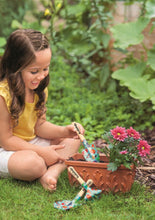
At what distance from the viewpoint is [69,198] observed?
202 centimetres

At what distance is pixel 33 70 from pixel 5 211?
844mm

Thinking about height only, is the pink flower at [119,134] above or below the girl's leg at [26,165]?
above

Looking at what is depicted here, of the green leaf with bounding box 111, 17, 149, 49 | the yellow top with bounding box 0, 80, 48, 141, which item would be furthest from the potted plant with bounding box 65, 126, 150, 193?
the green leaf with bounding box 111, 17, 149, 49

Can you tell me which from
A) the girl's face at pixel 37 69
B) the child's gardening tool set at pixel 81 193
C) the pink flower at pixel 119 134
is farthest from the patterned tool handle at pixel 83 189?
the girl's face at pixel 37 69

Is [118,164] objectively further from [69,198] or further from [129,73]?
[129,73]

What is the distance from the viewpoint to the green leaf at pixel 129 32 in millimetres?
3389

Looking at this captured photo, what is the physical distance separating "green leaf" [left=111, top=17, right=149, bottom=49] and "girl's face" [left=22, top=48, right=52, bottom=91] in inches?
57.6

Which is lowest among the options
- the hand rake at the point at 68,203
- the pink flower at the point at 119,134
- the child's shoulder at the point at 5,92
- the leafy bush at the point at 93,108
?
the leafy bush at the point at 93,108

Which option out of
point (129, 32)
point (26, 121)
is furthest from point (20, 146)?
point (129, 32)

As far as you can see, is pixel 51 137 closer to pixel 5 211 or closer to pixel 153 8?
pixel 5 211

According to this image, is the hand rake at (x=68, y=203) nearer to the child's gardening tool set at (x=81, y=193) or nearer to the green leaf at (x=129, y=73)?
the child's gardening tool set at (x=81, y=193)

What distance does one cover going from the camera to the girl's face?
2041mm

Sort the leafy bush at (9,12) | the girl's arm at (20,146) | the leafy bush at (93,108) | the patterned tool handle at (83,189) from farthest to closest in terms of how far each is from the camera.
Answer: the leafy bush at (9,12)
the leafy bush at (93,108)
the girl's arm at (20,146)
the patterned tool handle at (83,189)

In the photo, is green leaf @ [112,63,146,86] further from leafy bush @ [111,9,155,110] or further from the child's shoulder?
the child's shoulder
